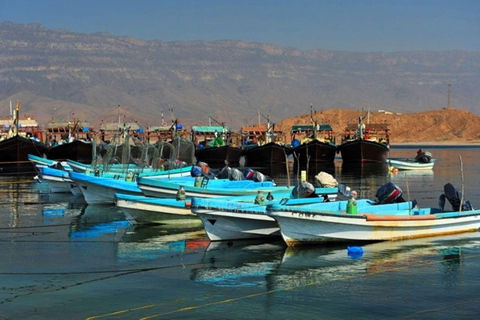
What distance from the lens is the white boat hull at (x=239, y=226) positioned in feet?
75.2

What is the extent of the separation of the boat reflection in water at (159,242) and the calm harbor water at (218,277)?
0.10ft

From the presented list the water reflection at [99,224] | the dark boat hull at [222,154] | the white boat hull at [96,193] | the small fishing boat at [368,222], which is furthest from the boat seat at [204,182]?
the dark boat hull at [222,154]

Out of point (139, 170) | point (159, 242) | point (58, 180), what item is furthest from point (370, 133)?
point (159, 242)

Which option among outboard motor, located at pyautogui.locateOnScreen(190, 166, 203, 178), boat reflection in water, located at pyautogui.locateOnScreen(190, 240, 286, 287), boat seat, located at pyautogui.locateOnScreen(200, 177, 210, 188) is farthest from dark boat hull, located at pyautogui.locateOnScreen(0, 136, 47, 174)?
boat reflection in water, located at pyautogui.locateOnScreen(190, 240, 286, 287)

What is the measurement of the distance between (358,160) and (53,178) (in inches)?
1807

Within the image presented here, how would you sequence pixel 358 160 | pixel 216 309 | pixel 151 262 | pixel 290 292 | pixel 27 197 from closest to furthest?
pixel 216 309
pixel 290 292
pixel 151 262
pixel 27 197
pixel 358 160

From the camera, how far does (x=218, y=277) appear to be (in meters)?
19.1

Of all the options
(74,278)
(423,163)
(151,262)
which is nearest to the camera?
(74,278)

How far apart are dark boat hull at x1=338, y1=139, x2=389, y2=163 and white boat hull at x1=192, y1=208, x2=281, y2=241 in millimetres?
59388

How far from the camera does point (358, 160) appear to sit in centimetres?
8231

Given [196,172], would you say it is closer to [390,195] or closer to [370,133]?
[390,195]

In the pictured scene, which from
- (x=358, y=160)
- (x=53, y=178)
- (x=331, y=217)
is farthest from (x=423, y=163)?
(x=331, y=217)

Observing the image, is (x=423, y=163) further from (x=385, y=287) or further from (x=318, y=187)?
(x=385, y=287)

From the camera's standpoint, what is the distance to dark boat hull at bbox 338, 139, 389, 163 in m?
82.0
